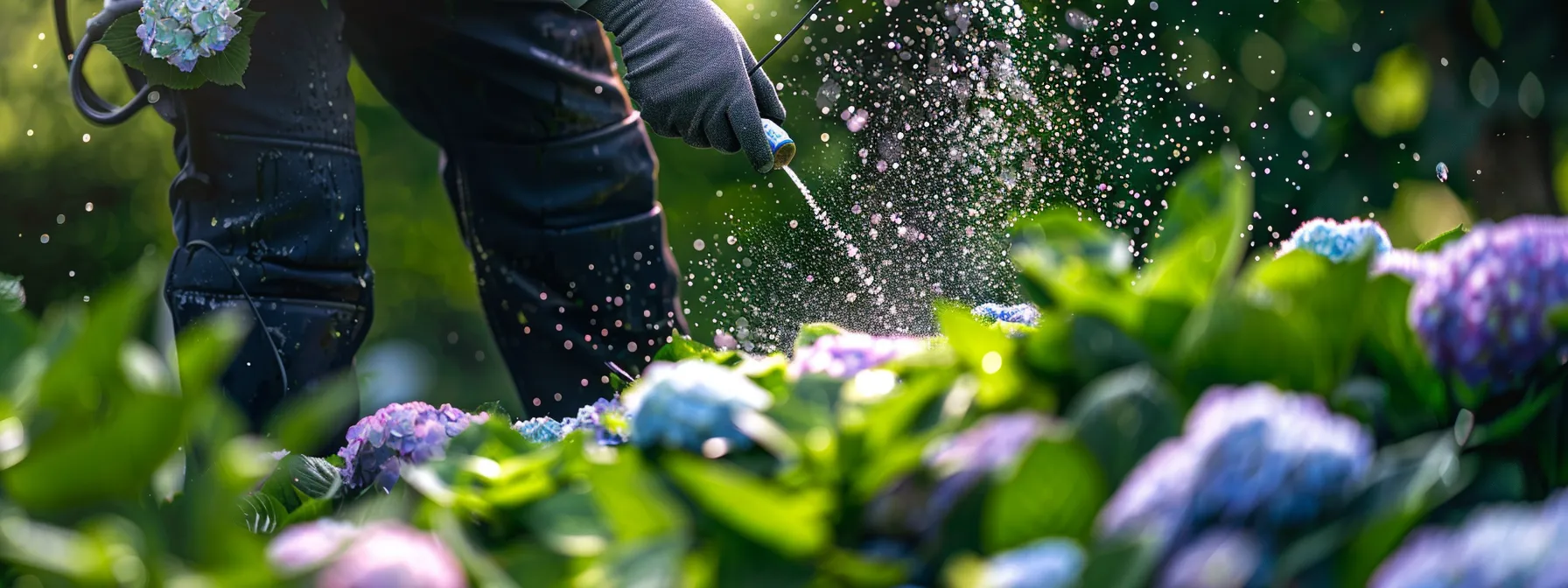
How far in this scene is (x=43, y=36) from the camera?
1130 cm

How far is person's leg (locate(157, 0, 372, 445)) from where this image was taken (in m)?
2.12

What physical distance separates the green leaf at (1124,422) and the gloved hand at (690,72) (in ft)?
4.99

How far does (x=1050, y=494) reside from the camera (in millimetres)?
539

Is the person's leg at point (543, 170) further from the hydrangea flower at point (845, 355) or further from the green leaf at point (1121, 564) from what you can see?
the green leaf at point (1121, 564)

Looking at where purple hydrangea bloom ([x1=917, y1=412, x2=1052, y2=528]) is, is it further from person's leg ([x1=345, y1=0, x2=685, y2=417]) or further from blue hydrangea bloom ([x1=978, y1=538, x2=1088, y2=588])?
person's leg ([x1=345, y1=0, x2=685, y2=417])

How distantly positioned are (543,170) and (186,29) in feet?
2.27

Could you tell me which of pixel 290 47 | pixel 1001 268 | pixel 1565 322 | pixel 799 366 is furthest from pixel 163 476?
pixel 1001 268

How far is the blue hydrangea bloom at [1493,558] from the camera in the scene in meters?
0.48

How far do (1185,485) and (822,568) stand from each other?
16 centimetres

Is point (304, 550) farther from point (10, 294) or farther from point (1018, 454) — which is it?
point (10, 294)

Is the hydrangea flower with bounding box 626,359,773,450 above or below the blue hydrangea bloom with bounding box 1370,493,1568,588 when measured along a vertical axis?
below

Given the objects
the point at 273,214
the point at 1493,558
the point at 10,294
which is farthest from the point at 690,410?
the point at 273,214

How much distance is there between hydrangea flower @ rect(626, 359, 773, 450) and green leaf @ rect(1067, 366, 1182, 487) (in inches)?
7.4

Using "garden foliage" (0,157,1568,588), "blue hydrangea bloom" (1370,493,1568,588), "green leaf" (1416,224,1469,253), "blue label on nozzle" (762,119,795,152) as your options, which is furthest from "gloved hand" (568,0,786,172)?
"blue hydrangea bloom" (1370,493,1568,588)
